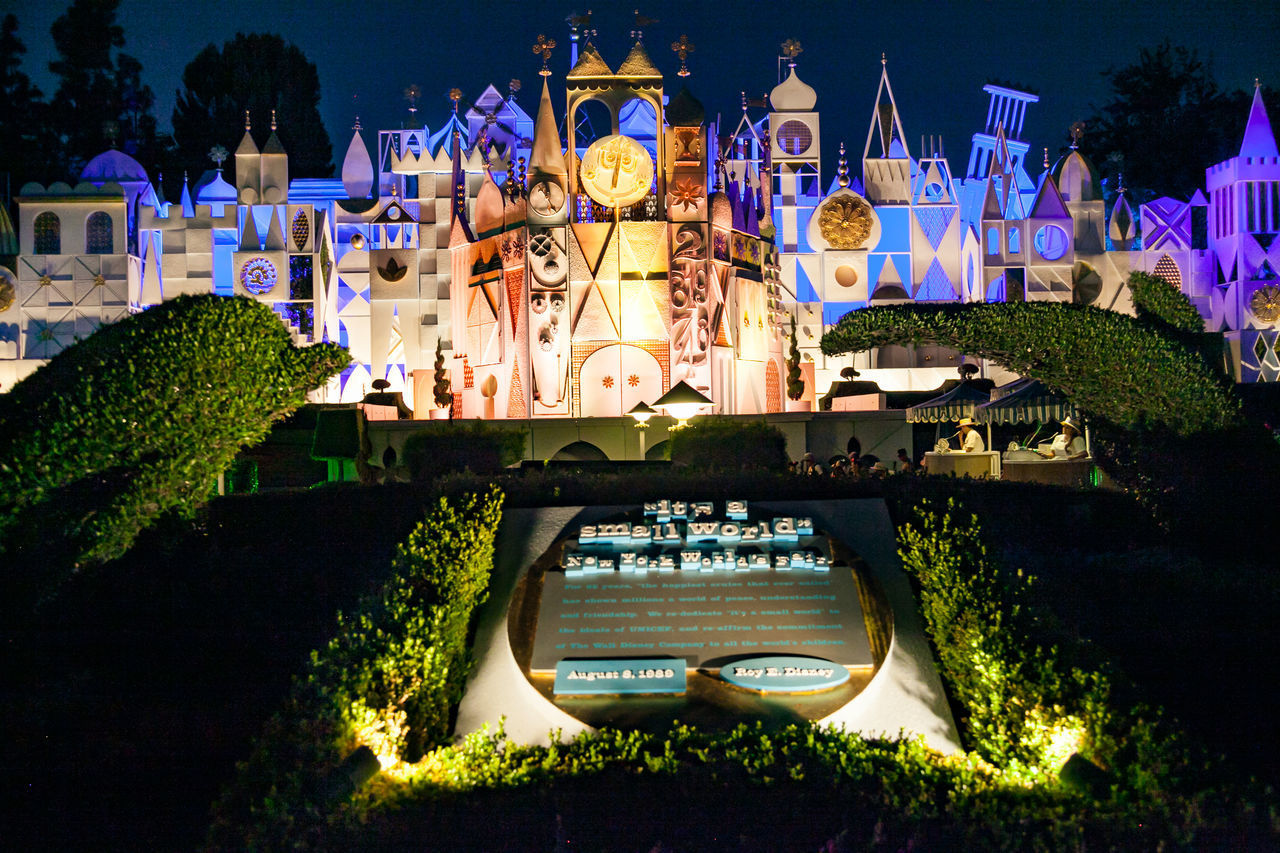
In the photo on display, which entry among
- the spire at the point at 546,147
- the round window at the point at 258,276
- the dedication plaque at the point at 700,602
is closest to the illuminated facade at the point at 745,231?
the round window at the point at 258,276

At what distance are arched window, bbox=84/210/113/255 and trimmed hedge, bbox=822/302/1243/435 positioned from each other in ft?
118

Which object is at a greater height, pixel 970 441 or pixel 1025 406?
pixel 1025 406

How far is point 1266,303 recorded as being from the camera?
39.5 metres

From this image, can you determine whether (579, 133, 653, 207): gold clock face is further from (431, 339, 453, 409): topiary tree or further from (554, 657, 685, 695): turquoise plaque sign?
(554, 657, 685, 695): turquoise plaque sign

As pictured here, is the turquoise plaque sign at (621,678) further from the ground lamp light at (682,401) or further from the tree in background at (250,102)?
the tree in background at (250,102)

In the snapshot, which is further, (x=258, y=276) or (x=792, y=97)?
(x=792, y=97)

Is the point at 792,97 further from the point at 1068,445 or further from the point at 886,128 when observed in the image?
the point at 1068,445

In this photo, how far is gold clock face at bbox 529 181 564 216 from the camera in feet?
98.2

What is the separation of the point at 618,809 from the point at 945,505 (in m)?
5.02

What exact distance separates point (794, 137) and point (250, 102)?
94.0 ft

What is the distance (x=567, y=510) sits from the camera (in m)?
9.30

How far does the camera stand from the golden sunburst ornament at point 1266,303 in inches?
1555

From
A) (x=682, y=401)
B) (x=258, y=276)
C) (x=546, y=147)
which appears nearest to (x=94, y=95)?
(x=258, y=276)

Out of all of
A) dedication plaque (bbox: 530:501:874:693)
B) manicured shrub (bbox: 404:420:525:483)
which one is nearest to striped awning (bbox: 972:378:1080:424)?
manicured shrub (bbox: 404:420:525:483)
